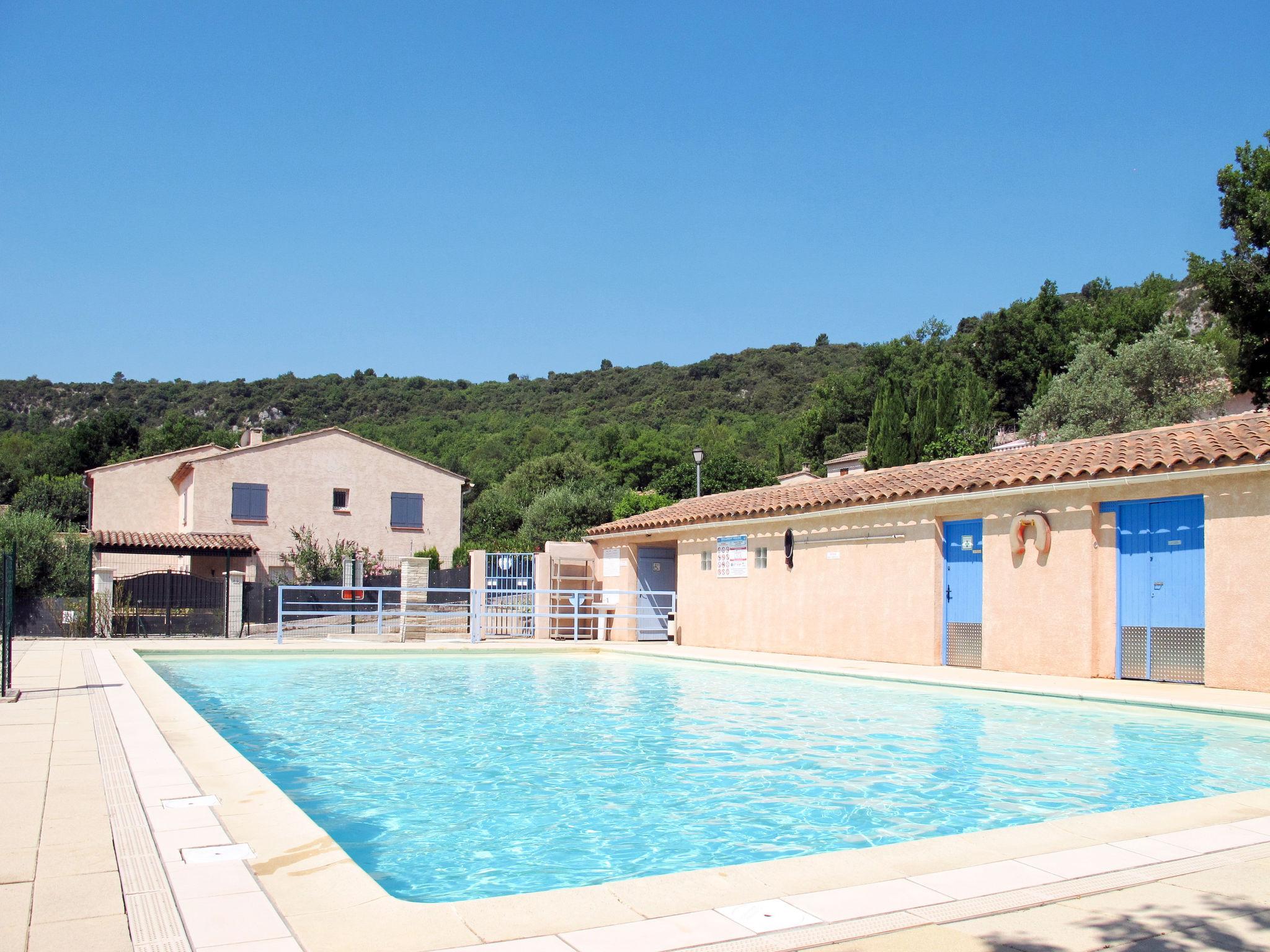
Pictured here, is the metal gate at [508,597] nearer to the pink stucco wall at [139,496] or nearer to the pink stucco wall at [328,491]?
the pink stucco wall at [328,491]

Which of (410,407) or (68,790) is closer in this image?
(68,790)

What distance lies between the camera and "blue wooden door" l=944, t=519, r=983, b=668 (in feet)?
47.5

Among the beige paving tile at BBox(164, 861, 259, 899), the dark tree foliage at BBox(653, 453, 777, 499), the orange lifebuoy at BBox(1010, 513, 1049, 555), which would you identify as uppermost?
the dark tree foliage at BBox(653, 453, 777, 499)

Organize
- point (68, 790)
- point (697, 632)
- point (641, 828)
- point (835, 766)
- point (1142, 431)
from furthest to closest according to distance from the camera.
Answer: point (697, 632) < point (1142, 431) < point (835, 766) < point (641, 828) < point (68, 790)

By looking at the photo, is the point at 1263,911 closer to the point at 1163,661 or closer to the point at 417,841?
the point at 417,841

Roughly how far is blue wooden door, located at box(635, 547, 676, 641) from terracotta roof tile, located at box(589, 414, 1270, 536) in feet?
7.82

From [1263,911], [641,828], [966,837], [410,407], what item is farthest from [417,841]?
[410,407]

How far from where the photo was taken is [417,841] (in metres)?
5.81

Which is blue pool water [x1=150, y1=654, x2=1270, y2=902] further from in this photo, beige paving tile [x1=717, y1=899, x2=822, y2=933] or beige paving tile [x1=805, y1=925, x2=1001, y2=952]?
beige paving tile [x1=805, y1=925, x2=1001, y2=952]

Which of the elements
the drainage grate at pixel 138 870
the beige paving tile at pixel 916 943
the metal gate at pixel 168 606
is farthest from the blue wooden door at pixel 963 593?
the metal gate at pixel 168 606

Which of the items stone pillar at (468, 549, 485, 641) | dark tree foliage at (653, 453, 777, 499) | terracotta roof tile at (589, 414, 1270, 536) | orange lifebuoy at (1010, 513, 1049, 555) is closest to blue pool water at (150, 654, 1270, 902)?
orange lifebuoy at (1010, 513, 1049, 555)

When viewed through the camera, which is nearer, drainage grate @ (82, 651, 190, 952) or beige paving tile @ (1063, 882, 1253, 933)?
drainage grate @ (82, 651, 190, 952)

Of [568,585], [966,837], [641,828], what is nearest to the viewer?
[966,837]

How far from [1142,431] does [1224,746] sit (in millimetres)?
7675
